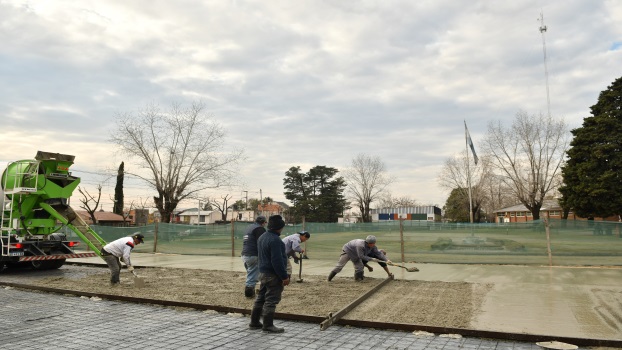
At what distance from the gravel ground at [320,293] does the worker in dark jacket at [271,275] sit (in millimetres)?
903

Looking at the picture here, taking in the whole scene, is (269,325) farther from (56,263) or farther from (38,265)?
(38,265)

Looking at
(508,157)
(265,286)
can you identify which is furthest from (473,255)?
(508,157)

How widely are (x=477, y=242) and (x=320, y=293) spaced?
8719 millimetres

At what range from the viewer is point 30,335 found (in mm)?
5754

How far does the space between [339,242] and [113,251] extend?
953cm

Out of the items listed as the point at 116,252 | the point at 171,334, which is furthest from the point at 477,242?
the point at 171,334

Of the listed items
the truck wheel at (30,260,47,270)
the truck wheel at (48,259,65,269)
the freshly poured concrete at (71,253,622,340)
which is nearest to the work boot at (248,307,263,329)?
the freshly poured concrete at (71,253,622,340)

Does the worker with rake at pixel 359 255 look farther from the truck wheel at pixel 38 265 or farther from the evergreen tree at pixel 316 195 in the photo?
the evergreen tree at pixel 316 195

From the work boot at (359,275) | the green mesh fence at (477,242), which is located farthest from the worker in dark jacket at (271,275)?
the green mesh fence at (477,242)

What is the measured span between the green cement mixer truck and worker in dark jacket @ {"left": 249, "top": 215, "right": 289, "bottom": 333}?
311 inches

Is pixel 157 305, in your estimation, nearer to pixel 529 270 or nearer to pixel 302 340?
pixel 302 340

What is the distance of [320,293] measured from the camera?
8.77 m

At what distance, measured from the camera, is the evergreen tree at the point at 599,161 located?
30.1 metres

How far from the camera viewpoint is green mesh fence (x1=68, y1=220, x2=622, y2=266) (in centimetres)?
1388
